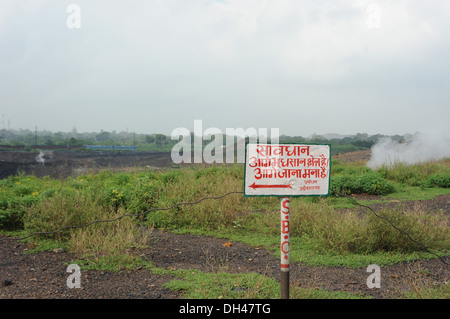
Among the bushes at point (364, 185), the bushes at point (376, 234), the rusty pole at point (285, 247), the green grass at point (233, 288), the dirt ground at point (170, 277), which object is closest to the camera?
the rusty pole at point (285, 247)

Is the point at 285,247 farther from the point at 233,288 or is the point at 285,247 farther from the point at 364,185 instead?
the point at 364,185

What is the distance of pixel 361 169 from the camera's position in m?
14.6

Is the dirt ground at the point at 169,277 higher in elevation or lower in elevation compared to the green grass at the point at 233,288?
lower

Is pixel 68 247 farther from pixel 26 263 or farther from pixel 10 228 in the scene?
pixel 10 228

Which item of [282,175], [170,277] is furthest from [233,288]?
[282,175]

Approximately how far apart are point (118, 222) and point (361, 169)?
10.5m

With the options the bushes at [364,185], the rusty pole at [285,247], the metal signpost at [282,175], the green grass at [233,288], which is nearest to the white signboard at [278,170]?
the metal signpost at [282,175]

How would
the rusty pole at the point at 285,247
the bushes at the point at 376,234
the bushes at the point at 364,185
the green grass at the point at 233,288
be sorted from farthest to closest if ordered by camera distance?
the bushes at the point at 364,185 < the bushes at the point at 376,234 < the green grass at the point at 233,288 < the rusty pole at the point at 285,247

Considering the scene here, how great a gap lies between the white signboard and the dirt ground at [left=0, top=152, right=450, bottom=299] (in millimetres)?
1347

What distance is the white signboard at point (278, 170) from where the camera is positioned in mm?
3580

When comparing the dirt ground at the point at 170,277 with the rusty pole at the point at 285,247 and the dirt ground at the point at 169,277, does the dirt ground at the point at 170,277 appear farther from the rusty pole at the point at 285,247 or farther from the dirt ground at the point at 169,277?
the rusty pole at the point at 285,247

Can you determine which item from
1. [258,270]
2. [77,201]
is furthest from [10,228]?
[258,270]

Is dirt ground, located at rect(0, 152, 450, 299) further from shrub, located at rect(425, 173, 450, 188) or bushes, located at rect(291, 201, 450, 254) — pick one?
shrub, located at rect(425, 173, 450, 188)

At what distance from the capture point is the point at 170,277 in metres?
4.89
